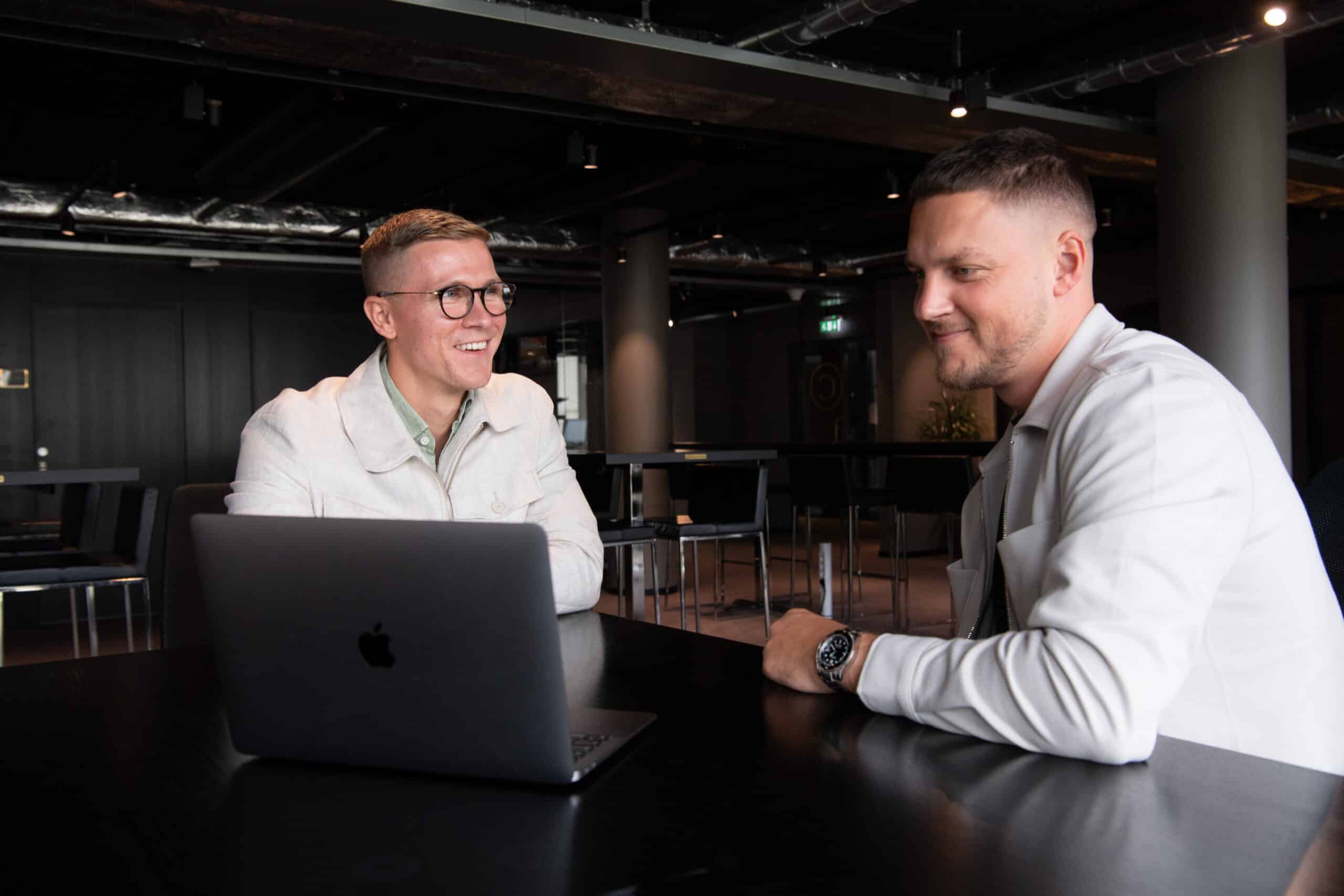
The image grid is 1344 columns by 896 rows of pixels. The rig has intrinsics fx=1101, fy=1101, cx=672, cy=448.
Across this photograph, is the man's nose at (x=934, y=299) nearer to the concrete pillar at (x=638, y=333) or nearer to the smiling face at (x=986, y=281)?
the smiling face at (x=986, y=281)

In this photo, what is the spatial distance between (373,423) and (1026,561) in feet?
3.68

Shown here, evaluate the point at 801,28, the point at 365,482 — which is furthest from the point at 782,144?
the point at 365,482

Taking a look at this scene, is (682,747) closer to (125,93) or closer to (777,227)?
(125,93)

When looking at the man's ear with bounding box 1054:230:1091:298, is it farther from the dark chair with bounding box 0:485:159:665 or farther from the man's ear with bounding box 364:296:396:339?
the dark chair with bounding box 0:485:159:665

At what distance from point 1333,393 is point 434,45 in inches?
308

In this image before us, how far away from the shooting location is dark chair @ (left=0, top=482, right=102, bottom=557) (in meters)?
4.96

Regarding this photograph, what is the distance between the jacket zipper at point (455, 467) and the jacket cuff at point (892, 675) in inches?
39.0

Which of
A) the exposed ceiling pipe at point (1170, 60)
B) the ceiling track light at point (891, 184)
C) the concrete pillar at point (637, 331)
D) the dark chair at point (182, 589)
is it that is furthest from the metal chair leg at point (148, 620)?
the exposed ceiling pipe at point (1170, 60)

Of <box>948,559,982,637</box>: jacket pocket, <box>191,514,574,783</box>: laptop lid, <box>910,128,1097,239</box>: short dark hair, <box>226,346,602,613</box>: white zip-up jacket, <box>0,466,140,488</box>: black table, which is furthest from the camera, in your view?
<box>0,466,140,488</box>: black table

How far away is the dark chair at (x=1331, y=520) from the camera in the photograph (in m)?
1.41

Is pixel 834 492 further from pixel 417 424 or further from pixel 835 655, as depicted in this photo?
pixel 835 655

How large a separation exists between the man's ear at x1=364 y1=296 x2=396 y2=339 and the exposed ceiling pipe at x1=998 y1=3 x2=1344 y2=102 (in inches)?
164

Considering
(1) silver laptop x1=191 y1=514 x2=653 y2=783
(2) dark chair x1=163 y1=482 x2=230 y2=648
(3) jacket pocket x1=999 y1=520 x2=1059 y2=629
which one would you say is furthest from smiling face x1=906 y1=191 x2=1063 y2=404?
(2) dark chair x1=163 y1=482 x2=230 y2=648

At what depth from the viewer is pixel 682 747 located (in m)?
1.02
